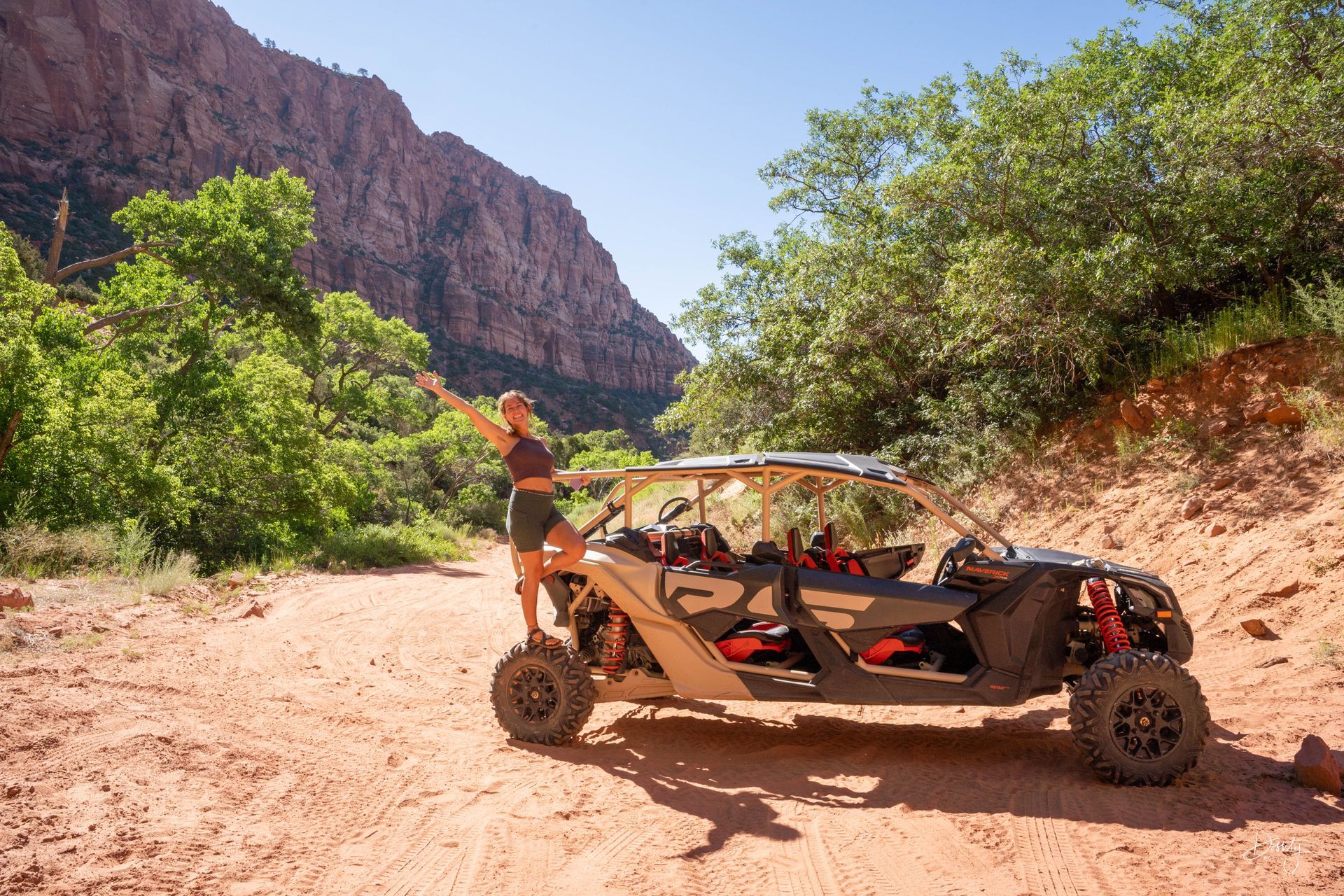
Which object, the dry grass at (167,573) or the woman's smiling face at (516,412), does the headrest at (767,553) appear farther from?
the dry grass at (167,573)

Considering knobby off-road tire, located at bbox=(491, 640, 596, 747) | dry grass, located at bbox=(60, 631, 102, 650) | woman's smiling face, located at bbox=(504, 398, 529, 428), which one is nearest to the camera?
knobby off-road tire, located at bbox=(491, 640, 596, 747)

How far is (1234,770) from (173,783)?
583 cm

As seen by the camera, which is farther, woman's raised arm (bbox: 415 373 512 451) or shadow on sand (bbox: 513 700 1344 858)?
woman's raised arm (bbox: 415 373 512 451)

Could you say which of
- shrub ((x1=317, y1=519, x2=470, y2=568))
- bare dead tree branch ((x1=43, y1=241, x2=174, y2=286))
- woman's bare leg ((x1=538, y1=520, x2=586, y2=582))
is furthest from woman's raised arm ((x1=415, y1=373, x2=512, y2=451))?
bare dead tree branch ((x1=43, y1=241, x2=174, y2=286))

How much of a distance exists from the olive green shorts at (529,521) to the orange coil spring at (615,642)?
0.72 meters

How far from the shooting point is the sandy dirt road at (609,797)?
315 cm

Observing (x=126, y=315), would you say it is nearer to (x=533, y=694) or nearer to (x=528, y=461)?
(x=528, y=461)

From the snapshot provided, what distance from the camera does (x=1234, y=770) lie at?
4.17 meters

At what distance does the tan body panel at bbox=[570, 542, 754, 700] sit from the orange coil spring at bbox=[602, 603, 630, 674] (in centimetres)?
11

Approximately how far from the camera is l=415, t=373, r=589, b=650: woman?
200 inches

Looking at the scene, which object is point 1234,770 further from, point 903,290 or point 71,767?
point 903,290

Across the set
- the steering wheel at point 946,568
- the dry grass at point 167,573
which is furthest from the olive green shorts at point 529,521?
the dry grass at point 167,573

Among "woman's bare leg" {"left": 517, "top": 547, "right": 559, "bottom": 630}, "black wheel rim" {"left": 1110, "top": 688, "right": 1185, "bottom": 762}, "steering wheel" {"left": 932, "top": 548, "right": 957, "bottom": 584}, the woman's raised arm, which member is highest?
the woman's raised arm

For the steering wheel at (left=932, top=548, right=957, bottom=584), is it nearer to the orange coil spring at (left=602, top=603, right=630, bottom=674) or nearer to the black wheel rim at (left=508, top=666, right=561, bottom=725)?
the orange coil spring at (left=602, top=603, right=630, bottom=674)
